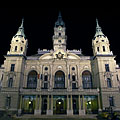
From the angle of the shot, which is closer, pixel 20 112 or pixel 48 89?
pixel 20 112

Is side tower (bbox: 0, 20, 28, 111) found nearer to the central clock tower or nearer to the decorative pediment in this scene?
the decorative pediment

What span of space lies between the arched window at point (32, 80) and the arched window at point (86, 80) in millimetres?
16657

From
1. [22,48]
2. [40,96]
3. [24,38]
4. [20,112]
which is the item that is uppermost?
[24,38]

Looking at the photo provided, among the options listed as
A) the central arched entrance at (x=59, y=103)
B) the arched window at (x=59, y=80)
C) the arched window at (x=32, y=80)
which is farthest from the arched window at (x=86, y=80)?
the arched window at (x=32, y=80)

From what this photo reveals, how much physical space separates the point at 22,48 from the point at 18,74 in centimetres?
1030

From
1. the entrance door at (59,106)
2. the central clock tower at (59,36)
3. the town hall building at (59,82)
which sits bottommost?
the entrance door at (59,106)

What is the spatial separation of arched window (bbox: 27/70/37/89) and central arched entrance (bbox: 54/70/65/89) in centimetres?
707

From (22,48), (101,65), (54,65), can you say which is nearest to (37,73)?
(54,65)

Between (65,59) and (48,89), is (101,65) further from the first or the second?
(48,89)

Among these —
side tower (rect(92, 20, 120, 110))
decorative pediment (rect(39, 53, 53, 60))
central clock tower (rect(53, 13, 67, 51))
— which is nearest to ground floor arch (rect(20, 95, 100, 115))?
side tower (rect(92, 20, 120, 110))

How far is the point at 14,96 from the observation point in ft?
120

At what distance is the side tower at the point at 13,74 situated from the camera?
1417 inches

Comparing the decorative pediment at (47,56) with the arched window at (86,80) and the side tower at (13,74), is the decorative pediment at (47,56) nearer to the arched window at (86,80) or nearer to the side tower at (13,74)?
the side tower at (13,74)

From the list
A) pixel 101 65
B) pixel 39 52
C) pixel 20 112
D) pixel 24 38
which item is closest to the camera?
pixel 20 112
